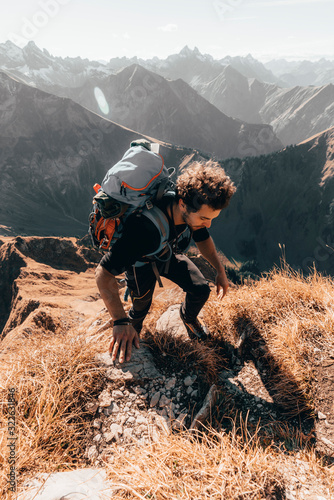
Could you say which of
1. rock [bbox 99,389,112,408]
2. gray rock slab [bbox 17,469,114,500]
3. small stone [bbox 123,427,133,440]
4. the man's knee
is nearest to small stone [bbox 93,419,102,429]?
rock [bbox 99,389,112,408]

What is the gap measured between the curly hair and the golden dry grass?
5.59 feet

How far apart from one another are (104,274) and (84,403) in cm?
127

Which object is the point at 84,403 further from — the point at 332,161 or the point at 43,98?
the point at 43,98

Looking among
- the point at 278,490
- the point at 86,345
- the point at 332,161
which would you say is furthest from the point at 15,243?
the point at 332,161

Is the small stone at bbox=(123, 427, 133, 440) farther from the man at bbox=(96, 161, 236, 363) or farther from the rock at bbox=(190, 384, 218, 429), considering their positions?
the man at bbox=(96, 161, 236, 363)

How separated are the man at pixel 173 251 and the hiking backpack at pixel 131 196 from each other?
117 millimetres

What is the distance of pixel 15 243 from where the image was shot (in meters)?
25.9

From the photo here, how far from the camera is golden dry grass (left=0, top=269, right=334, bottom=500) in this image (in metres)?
1.64

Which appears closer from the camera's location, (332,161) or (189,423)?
(189,423)

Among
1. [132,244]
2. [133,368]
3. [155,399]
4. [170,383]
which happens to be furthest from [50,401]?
[132,244]

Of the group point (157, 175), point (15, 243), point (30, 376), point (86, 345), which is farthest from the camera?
point (15, 243)

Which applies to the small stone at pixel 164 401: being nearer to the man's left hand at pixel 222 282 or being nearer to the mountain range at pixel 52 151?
the man's left hand at pixel 222 282

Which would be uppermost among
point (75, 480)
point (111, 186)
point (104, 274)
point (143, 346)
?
point (111, 186)

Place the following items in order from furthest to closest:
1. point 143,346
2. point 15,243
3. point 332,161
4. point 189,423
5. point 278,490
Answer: point 332,161 < point 15,243 < point 143,346 < point 189,423 < point 278,490
